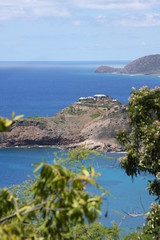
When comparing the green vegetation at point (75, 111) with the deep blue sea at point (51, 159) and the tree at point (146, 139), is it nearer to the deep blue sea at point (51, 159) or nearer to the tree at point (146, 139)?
the deep blue sea at point (51, 159)

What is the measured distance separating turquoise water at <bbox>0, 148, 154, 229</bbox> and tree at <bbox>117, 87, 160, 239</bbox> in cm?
1857

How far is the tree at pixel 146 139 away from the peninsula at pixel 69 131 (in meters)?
44.6

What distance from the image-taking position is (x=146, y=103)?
10.8 meters

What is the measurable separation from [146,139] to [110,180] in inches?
1412

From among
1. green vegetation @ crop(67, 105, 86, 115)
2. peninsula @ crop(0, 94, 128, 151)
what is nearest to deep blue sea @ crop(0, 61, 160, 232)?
peninsula @ crop(0, 94, 128, 151)

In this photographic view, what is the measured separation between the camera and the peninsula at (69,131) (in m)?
57.5

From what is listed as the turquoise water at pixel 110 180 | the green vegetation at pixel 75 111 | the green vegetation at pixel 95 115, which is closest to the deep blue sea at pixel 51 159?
the turquoise water at pixel 110 180

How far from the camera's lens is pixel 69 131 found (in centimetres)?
6044

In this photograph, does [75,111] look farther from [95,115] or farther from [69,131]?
[69,131]

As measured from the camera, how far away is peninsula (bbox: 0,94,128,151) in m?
57.5

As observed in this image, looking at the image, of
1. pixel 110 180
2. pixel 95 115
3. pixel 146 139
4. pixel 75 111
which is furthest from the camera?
pixel 75 111

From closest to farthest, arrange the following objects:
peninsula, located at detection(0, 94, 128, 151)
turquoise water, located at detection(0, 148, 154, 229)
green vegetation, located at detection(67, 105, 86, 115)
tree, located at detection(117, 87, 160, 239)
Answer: tree, located at detection(117, 87, 160, 239) → turquoise water, located at detection(0, 148, 154, 229) → peninsula, located at detection(0, 94, 128, 151) → green vegetation, located at detection(67, 105, 86, 115)

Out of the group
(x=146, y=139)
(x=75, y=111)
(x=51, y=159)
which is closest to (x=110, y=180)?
(x=51, y=159)

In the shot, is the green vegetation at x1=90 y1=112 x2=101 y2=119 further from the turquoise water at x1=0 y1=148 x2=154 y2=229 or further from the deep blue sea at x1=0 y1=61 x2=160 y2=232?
the turquoise water at x1=0 y1=148 x2=154 y2=229
